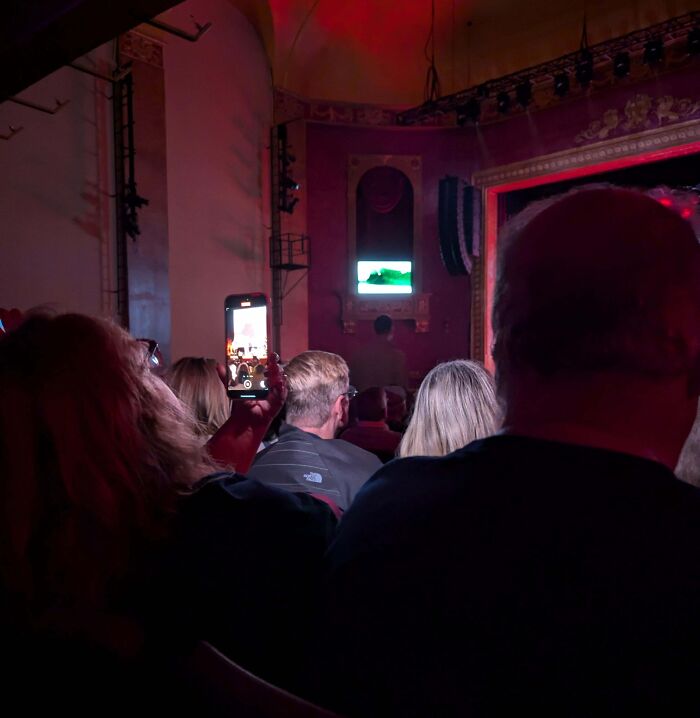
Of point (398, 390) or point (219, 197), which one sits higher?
point (219, 197)

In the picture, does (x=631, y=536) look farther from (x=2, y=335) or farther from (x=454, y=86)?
(x=454, y=86)

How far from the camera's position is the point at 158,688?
81 cm

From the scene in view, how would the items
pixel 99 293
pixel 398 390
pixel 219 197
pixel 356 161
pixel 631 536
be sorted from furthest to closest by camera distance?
pixel 356 161 < pixel 219 197 < pixel 99 293 < pixel 398 390 < pixel 631 536

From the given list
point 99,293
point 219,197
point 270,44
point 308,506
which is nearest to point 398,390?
point 99,293

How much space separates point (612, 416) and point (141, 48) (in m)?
7.12

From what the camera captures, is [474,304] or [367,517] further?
[474,304]

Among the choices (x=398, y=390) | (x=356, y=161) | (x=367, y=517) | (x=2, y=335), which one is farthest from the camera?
(x=356, y=161)

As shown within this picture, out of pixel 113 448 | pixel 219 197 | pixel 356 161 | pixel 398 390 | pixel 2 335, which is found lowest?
pixel 398 390

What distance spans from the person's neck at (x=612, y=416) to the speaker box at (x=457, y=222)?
797 cm

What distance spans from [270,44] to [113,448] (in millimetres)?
8796

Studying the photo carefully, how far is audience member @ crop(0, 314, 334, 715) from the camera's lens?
0.83 metres

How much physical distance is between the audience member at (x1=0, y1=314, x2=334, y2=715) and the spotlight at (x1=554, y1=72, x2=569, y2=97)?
304 inches

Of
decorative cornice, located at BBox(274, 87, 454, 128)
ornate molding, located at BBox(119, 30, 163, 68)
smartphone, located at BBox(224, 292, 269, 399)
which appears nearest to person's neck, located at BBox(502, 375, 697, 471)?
smartphone, located at BBox(224, 292, 269, 399)

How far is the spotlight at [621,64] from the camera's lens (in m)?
7.07
